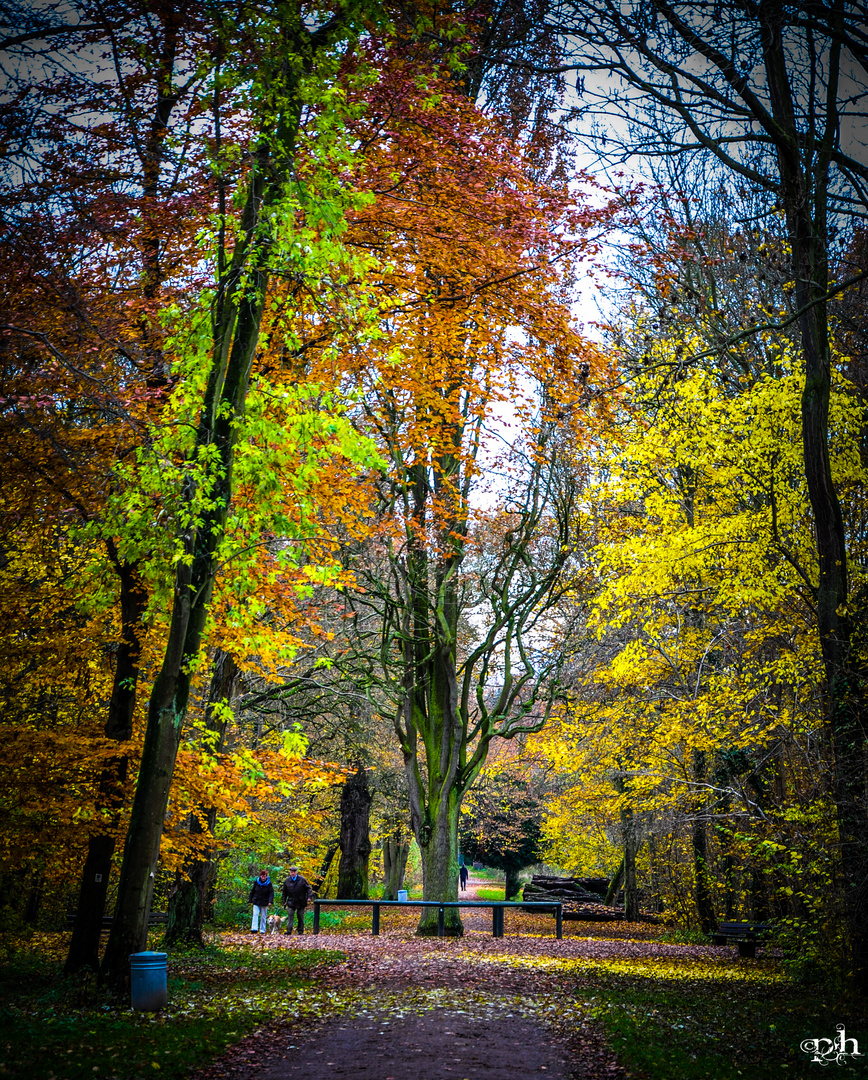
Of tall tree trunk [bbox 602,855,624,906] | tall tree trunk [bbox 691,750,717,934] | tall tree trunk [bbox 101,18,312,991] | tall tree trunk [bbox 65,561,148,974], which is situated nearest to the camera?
tall tree trunk [bbox 101,18,312,991]

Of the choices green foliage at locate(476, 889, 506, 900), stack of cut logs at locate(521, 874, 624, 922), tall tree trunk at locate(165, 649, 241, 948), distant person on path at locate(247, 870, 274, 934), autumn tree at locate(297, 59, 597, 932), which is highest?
autumn tree at locate(297, 59, 597, 932)

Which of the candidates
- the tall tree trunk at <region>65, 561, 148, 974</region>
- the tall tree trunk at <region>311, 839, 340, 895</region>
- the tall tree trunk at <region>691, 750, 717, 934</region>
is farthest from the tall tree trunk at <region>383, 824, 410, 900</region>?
the tall tree trunk at <region>65, 561, 148, 974</region>

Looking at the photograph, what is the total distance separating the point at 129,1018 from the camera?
6660 millimetres

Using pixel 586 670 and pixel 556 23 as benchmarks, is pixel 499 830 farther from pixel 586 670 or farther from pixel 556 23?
pixel 556 23

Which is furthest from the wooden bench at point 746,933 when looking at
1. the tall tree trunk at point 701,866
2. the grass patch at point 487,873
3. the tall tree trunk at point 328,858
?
the grass patch at point 487,873

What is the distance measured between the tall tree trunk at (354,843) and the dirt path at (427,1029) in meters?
15.8

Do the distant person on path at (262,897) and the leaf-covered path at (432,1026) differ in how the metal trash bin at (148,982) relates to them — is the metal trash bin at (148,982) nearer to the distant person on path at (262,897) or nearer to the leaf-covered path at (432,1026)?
the leaf-covered path at (432,1026)

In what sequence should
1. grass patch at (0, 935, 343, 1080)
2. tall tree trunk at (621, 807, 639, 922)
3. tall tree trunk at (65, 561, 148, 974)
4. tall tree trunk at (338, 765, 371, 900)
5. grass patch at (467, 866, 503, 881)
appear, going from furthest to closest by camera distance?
grass patch at (467, 866, 503, 881)
tall tree trunk at (338, 765, 371, 900)
tall tree trunk at (621, 807, 639, 922)
tall tree trunk at (65, 561, 148, 974)
grass patch at (0, 935, 343, 1080)

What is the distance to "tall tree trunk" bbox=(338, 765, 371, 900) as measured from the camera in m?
26.7

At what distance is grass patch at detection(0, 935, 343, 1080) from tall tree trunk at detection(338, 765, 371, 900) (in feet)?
52.8

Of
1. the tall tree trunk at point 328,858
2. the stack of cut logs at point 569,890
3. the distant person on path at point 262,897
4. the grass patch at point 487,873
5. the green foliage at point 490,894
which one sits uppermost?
the distant person on path at point 262,897

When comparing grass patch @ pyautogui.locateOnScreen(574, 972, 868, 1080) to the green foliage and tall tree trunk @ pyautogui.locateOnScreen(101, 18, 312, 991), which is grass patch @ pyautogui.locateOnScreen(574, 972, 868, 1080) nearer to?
tall tree trunk @ pyautogui.locateOnScreen(101, 18, 312, 991)

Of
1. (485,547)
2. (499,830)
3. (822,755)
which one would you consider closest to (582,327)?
(485,547)

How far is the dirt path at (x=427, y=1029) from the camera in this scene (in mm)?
5598
